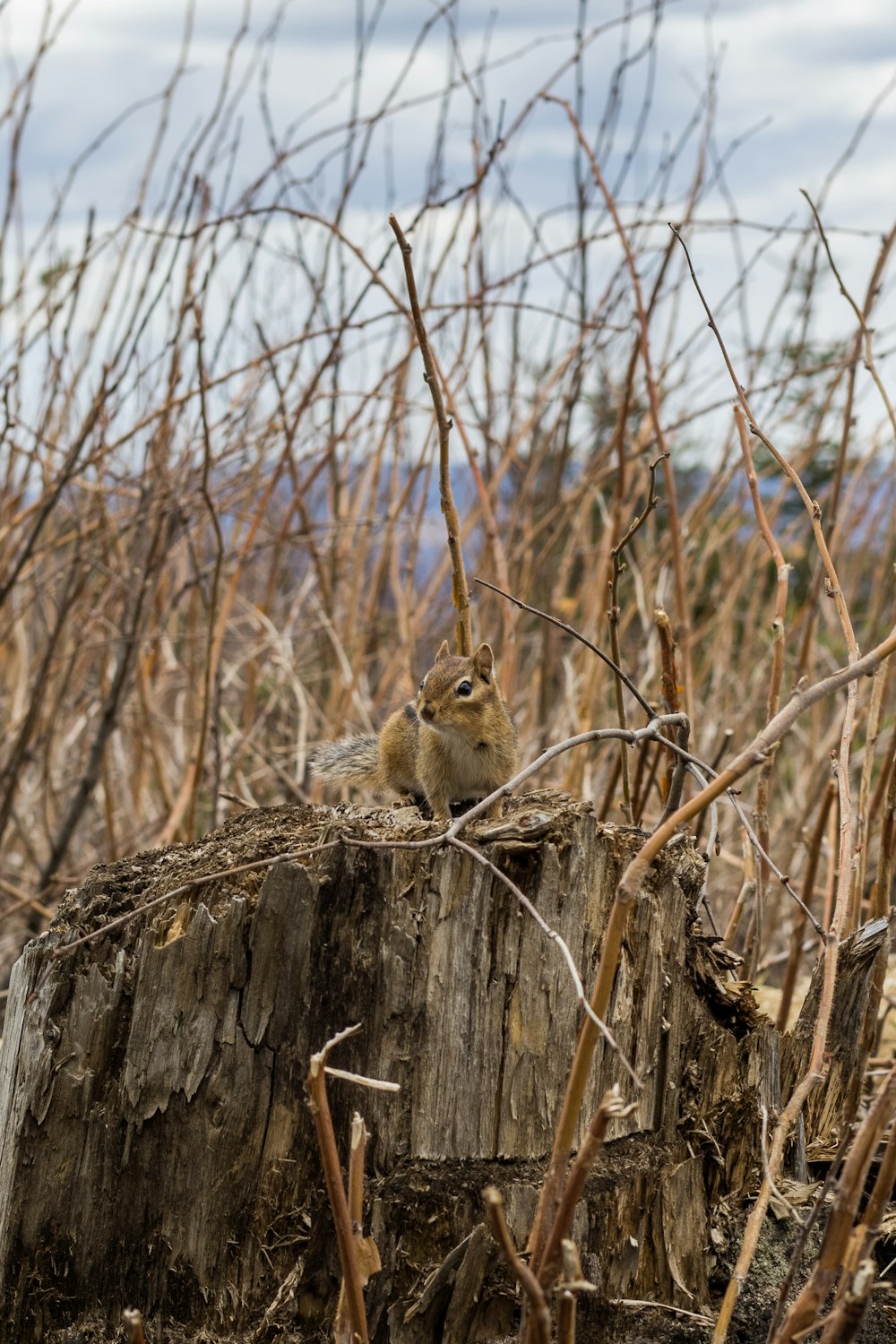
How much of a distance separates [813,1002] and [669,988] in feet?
1.41

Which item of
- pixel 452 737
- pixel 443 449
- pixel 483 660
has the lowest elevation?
pixel 452 737

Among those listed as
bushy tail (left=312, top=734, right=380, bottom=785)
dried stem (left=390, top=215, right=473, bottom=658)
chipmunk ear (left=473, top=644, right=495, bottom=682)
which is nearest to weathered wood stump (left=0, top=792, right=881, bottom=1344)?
dried stem (left=390, top=215, right=473, bottom=658)

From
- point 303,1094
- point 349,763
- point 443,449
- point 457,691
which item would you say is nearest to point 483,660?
point 457,691

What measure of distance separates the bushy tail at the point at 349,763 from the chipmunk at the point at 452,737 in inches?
3.2

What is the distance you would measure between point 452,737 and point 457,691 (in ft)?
0.30

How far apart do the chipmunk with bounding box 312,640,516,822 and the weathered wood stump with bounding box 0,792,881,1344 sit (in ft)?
2.25

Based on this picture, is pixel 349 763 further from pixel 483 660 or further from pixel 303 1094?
pixel 303 1094

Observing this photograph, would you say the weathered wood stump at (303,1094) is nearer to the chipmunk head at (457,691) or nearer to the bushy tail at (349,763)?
the chipmunk head at (457,691)

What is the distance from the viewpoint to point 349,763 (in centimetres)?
283

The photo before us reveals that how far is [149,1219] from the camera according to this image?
1.76 m

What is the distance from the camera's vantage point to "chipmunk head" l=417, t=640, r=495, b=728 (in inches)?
98.4

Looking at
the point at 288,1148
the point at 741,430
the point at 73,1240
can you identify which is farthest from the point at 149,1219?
the point at 741,430

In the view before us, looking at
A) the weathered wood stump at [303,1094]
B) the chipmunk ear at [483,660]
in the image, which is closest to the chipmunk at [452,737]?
the chipmunk ear at [483,660]

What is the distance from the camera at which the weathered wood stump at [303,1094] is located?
1.73m
